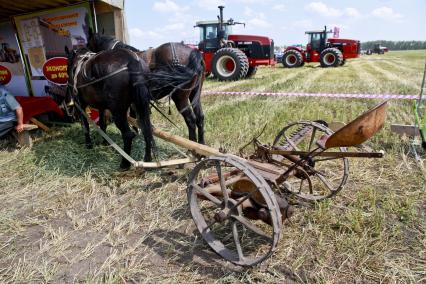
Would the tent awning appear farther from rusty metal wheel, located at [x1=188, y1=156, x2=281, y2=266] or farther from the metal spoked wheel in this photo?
the metal spoked wheel

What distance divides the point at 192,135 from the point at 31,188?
84.8 inches

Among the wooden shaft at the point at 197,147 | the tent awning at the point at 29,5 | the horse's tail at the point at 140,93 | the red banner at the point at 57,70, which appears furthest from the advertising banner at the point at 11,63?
the wooden shaft at the point at 197,147

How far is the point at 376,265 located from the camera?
226 cm

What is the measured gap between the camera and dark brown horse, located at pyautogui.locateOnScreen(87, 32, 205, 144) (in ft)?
12.6

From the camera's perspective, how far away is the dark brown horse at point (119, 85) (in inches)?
142

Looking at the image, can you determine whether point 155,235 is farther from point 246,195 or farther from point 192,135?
point 192,135

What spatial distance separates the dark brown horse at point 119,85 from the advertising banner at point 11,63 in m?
3.76

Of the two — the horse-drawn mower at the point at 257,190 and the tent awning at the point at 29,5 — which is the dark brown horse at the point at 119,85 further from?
the tent awning at the point at 29,5

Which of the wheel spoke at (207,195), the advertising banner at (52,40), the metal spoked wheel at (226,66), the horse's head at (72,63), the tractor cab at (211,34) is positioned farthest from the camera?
the tractor cab at (211,34)

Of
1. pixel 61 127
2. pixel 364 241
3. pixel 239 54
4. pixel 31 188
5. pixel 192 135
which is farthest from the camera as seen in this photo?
pixel 239 54

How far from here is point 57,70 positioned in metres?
5.74

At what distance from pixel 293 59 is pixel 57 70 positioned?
18.2 m

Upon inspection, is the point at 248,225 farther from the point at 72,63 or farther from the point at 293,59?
the point at 293,59

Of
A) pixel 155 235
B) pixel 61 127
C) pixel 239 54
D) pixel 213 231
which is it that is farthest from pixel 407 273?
pixel 239 54
